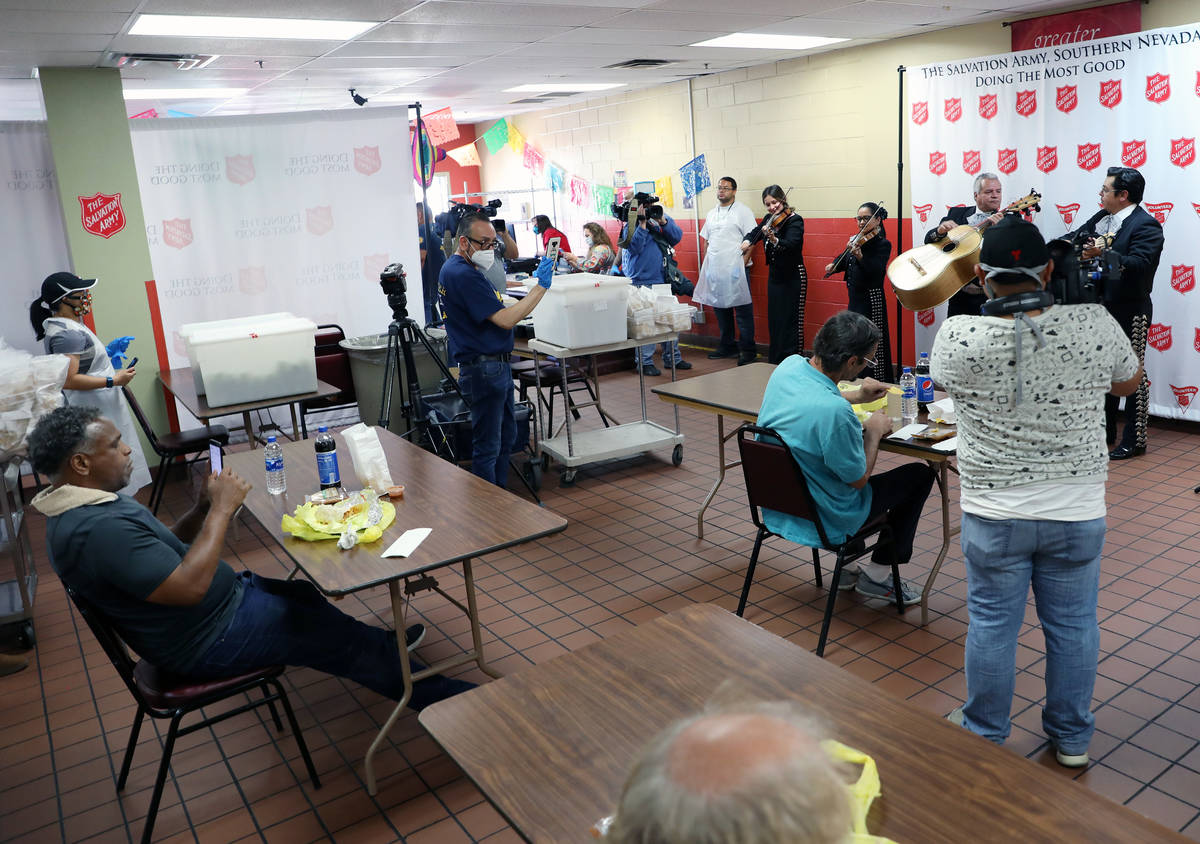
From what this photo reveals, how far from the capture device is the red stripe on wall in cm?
616

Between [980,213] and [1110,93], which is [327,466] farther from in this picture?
[1110,93]

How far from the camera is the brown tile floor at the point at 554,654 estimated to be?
2.68m

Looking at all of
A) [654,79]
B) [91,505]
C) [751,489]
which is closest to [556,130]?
[654,79]

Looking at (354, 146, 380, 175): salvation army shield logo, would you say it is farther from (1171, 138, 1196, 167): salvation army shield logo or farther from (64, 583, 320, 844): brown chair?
(1171, 138, 1196, 167): salvation army shield logo

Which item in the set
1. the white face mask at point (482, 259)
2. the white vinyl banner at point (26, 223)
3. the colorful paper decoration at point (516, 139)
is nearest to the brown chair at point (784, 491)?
the white face mask at point (482, 259)

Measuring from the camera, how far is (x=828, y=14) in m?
5.76

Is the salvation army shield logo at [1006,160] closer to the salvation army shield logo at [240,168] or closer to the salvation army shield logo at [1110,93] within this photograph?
the salvation army shield logo at [1110,93]

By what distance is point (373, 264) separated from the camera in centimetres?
716

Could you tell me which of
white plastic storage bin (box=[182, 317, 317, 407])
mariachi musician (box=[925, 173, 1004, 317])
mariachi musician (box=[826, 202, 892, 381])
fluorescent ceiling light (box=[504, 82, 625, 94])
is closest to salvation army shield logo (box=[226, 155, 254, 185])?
white plastic storage bin (box=[182, 317, 317, 407])

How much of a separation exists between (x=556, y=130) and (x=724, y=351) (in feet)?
14.8

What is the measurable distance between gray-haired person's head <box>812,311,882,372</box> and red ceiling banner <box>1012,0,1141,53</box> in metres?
3.96

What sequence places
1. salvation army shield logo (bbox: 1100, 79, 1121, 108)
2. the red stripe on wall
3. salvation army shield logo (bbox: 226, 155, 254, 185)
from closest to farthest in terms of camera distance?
salvation army shield logo (bbox: 1100, 79, 1121, 108) < the red stripe on wall < salvation army shield logo (bbox: 226, 155, 254, 185)

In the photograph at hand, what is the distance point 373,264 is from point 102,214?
6.21ft

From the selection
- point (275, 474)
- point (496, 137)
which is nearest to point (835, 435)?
point (275, 474)
